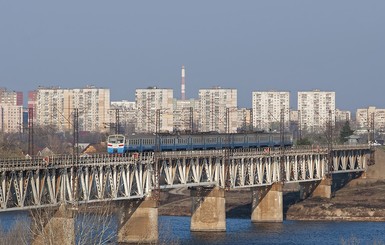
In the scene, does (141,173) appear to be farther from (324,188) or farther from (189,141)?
(324,188)

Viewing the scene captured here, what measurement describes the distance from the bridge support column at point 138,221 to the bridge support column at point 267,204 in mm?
23886

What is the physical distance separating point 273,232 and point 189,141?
14.8 m

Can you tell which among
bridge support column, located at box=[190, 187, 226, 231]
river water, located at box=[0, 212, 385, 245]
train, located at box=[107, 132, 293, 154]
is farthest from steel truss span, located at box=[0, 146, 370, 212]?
river water, located at box=[0, 212, 385, 245]

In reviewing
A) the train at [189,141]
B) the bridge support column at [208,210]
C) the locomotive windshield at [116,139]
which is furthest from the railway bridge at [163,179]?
the locomotive windshield at [116,139]

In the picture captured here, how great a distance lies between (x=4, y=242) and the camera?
69.9m

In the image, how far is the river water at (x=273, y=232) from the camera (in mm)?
101500

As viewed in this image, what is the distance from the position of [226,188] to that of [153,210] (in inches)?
627

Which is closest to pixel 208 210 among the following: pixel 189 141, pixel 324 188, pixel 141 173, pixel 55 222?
pixel 189 141

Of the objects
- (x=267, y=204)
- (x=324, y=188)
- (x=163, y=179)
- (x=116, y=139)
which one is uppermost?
(x=116, y=139)

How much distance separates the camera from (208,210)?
372 ft

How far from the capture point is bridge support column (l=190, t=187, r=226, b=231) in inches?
4429

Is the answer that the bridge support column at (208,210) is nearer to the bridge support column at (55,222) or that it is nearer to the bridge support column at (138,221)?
the bridge support column at (138,221)

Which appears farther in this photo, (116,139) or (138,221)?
(116,139)

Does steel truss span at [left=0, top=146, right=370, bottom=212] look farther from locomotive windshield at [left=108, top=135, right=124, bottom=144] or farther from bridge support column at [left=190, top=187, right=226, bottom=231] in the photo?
locomotive windshield at [left=108, top=135, right=124, bottom=144]
